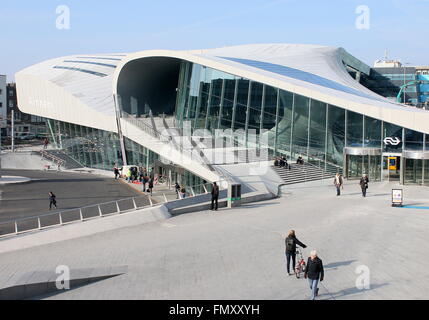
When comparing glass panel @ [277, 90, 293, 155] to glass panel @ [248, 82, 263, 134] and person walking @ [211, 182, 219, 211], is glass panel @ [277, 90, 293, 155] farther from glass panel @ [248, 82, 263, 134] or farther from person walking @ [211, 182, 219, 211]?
person walking @ [211, 182, 219, 211]

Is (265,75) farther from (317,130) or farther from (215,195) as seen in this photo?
(215,195)

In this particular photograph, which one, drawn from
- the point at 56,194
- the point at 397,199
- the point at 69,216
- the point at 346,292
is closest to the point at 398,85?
the point at 397,199

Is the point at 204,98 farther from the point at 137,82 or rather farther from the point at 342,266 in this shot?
the point at 342,266

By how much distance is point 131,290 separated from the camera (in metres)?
9.90

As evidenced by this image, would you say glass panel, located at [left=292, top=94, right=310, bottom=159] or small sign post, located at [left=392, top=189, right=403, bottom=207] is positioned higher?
glass panel, located at [left=292, top=94, right=310, bottom=159]

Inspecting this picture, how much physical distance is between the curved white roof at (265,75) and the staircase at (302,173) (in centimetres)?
340

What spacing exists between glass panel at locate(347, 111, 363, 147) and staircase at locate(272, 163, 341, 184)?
1.80m

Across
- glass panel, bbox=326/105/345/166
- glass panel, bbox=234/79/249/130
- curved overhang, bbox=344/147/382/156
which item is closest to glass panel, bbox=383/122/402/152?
curved overhang, bbox=344/147/382/156

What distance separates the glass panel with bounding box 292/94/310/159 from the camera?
26.9 m

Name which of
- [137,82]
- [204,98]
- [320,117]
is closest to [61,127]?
[137,82]

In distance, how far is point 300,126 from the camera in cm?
2736

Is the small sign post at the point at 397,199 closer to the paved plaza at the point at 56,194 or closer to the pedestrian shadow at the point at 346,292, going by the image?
the pedestrian shadow at the point at 346,292

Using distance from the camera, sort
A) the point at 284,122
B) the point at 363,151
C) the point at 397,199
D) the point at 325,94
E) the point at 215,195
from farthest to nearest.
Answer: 1. the point at 284,122
2. the point at 325,94
3. the point at 363,151
4. the point at 215,195
5. the point at 397,199

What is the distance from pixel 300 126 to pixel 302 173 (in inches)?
124
